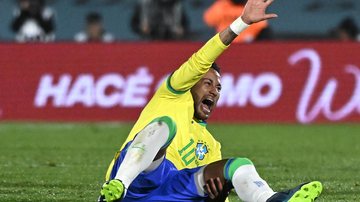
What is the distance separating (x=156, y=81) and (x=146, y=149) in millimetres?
10460

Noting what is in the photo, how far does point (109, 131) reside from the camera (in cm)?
1642

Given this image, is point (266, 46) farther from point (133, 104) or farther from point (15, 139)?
point (15, 139)

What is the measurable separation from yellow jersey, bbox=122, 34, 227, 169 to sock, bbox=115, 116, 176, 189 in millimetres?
273

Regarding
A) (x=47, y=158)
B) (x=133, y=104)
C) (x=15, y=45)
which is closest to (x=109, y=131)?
(x=133, y=104)

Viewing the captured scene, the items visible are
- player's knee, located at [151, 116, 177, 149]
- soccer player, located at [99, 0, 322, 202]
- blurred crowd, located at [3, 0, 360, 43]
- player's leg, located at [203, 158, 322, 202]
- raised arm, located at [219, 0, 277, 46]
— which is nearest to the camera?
player's leg, located at [203, 158, 322, 202]

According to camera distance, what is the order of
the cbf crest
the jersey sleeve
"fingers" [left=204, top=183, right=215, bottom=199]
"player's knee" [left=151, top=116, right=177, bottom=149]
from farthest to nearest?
the cbf crest → the jersey sleeve → "fingers" [left=204, top=183, right=215, bottom=199] → "player's knee" [left=151, top=116, right=177, bottom=149]

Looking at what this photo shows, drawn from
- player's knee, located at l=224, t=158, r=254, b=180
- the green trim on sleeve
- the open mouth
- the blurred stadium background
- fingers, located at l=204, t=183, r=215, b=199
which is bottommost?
the blurred stadium background

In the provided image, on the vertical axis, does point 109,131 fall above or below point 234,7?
below

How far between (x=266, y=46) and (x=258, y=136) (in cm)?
260

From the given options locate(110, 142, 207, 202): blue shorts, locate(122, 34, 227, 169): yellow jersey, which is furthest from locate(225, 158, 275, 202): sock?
locate(122, 34, 227, 169): yellow jersey

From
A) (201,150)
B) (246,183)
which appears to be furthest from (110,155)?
(246,183)

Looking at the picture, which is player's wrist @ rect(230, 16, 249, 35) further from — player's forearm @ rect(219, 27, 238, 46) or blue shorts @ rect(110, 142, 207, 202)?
blue shorts @ rect(110, 142, 207, 202)

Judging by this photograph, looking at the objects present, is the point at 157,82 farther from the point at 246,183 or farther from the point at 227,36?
the point at 246,183

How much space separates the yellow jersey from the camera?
24.5 ft
